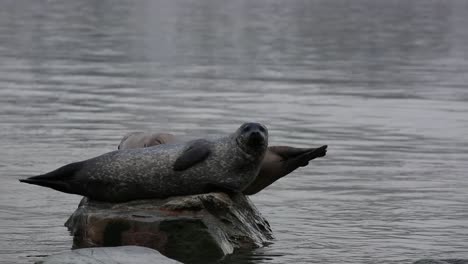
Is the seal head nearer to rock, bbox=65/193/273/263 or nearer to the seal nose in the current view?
the seal nose

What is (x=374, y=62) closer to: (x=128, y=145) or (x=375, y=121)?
(x=375, y=121)

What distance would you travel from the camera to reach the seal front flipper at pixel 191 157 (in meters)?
10.4

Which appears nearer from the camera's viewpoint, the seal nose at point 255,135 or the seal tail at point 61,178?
the seal nose at point 255,135

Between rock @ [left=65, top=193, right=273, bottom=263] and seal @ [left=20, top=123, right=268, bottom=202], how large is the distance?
0.31 feet

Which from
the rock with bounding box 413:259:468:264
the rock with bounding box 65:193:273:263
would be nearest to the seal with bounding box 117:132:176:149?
the rock with bounding box 65:193:273:263

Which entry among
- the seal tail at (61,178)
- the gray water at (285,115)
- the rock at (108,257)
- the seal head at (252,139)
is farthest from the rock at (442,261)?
the seal tail at (61,178)

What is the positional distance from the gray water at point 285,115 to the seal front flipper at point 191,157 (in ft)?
2.81

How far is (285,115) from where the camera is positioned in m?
19.1

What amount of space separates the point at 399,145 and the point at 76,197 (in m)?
5.30

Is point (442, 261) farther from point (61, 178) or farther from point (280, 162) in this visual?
point (61, 178)

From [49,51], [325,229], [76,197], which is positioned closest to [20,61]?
[49,51]

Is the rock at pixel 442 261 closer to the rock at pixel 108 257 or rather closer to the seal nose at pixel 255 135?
the seal nose at pixel 255 135

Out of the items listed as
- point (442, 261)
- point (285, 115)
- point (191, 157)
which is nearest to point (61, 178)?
point (191, 157)

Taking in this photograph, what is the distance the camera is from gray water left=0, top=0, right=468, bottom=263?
36.3ft
